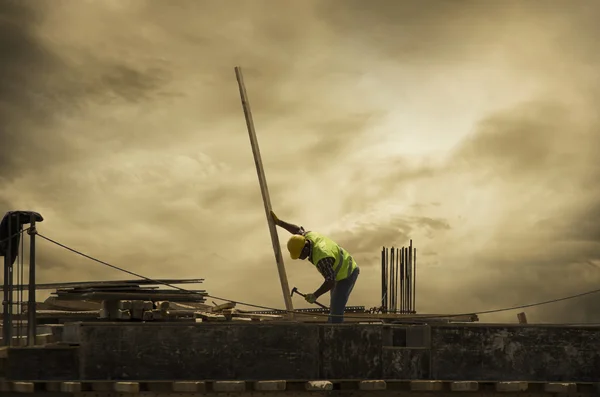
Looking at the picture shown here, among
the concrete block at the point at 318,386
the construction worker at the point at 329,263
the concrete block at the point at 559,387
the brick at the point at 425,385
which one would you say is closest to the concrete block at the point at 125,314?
the construction worker at the point at 329,263

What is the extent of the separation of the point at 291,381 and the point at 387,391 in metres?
1.38

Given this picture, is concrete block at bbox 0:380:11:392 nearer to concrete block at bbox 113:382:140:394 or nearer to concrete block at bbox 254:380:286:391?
concrete block at bbox 113:382:140:394

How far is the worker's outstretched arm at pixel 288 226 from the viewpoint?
15078mm

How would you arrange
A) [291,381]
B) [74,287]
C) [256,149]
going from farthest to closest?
[256,149]
[74,287]
[291,381]

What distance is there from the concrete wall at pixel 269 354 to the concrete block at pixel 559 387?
542mm

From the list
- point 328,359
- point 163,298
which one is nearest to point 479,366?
point 328,359

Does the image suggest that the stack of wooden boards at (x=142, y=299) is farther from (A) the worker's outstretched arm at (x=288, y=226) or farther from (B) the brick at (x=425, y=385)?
(B) the brick at (x=425, y=385)

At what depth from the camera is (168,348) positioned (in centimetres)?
1151

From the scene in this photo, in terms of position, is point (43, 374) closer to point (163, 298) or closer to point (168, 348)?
point (168, 348)

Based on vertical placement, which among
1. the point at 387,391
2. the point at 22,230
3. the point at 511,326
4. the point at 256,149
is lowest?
the point at 387,391

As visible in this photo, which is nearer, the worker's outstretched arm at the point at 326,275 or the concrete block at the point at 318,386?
the concrete block at the point at 318,386

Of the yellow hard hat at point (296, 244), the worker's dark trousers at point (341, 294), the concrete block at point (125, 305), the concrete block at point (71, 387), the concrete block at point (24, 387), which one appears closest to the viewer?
the concrete block at point (71, 387)

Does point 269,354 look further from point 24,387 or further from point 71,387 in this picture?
point 24,387

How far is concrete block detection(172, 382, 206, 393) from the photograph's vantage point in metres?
11.1
